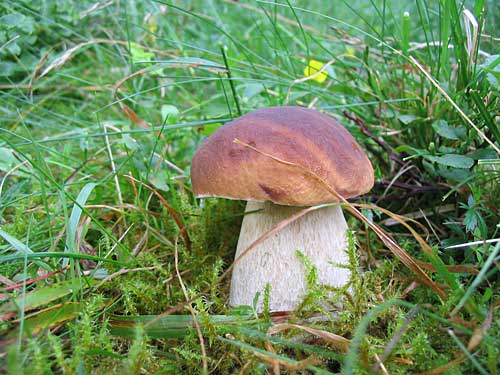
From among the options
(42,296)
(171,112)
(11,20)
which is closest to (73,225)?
(42,296)

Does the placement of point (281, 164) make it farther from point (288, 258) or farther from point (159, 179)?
point (159, 179)

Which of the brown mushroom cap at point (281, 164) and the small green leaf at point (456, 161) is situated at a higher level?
the brown mushroom cap at point (281, 164)

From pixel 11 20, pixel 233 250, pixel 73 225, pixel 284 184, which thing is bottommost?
pixel 233 250

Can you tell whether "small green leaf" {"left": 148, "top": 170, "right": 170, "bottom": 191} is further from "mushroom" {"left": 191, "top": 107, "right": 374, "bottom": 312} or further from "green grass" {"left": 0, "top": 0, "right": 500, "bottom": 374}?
"mushroom" {"left": 191, "top": 107, "right": 374, "bottom": 312}

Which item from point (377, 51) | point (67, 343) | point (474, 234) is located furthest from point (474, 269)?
point (377, 51)

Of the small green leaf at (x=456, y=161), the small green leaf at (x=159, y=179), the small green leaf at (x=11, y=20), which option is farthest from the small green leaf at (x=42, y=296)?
the small green leaf at (x=11, y=20)

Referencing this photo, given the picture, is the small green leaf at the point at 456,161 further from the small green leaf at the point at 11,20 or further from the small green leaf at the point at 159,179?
the small green leaf at the point at 11,20

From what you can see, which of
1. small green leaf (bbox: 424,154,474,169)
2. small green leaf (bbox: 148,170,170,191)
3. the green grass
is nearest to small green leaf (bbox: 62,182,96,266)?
the green grass

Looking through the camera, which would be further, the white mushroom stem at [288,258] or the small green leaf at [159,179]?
the small green leaf at [159,179]

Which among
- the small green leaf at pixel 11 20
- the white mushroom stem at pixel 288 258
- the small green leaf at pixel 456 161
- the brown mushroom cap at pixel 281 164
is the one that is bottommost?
the white mushroom stem at pixel 288 258
